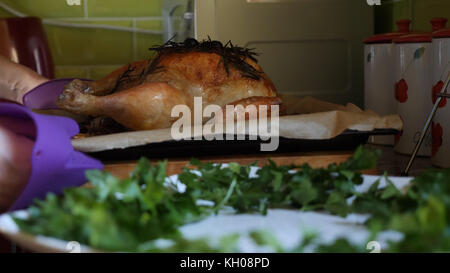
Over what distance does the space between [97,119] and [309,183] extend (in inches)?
24.0

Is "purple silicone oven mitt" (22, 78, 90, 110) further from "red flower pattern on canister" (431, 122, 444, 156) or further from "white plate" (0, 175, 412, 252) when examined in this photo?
"red flower pattern on canister" (431, 122, 444, 156)

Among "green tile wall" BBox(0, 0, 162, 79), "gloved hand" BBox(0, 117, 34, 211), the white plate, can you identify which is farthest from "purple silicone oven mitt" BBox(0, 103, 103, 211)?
"green tile wall" BBox(0, 0, 162, 79)

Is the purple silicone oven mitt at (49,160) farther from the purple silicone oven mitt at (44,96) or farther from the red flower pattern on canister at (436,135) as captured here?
the red flower pattern on canister at (436,135)

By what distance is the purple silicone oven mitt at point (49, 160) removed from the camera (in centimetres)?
47

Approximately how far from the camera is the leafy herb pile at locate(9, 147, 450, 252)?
11.1 inches

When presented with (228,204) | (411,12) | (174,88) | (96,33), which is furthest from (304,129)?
(96,33)

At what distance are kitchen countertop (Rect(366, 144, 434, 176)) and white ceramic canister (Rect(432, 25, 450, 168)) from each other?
1.7 inches

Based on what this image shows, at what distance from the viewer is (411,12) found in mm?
1699

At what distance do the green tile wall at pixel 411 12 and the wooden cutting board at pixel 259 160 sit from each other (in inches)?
35.6

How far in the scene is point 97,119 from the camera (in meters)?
0.95

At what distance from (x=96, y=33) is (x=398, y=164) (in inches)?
50.0

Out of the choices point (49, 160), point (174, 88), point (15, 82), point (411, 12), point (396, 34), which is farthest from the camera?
point (411, 12)

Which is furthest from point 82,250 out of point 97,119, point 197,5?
point 197,5

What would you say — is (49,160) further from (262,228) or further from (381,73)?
(381,73)
